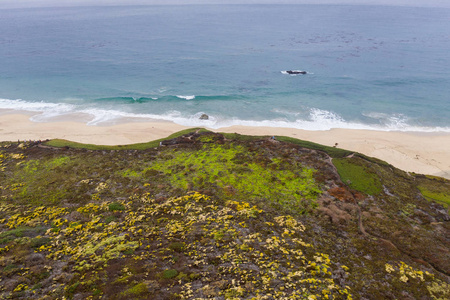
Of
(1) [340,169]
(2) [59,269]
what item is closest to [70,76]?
(2) [59,269]

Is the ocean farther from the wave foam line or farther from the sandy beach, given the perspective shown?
the sandy beach

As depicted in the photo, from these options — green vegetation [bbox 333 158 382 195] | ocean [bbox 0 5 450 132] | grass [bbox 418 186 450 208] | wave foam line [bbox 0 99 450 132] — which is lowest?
grass [bbox 418 186 450 208]

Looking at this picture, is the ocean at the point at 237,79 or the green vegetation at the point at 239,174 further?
the ocean at the point at 237,79

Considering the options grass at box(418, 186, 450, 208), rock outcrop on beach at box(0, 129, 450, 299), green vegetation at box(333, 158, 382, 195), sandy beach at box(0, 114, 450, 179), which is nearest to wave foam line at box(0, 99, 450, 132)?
sandy beach at box(0, 114, 450, 179)

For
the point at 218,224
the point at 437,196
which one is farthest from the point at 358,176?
the point at 218,224

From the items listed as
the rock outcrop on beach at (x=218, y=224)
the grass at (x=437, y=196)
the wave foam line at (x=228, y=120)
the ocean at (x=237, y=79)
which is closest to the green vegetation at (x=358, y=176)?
the rock outcrop on beach at (x=218, y=224)

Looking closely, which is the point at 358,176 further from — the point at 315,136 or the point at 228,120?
the point at 228,120

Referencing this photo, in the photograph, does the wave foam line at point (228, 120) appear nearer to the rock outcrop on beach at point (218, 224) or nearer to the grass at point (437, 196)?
the rock outcrop on beach at point (218, 224)
